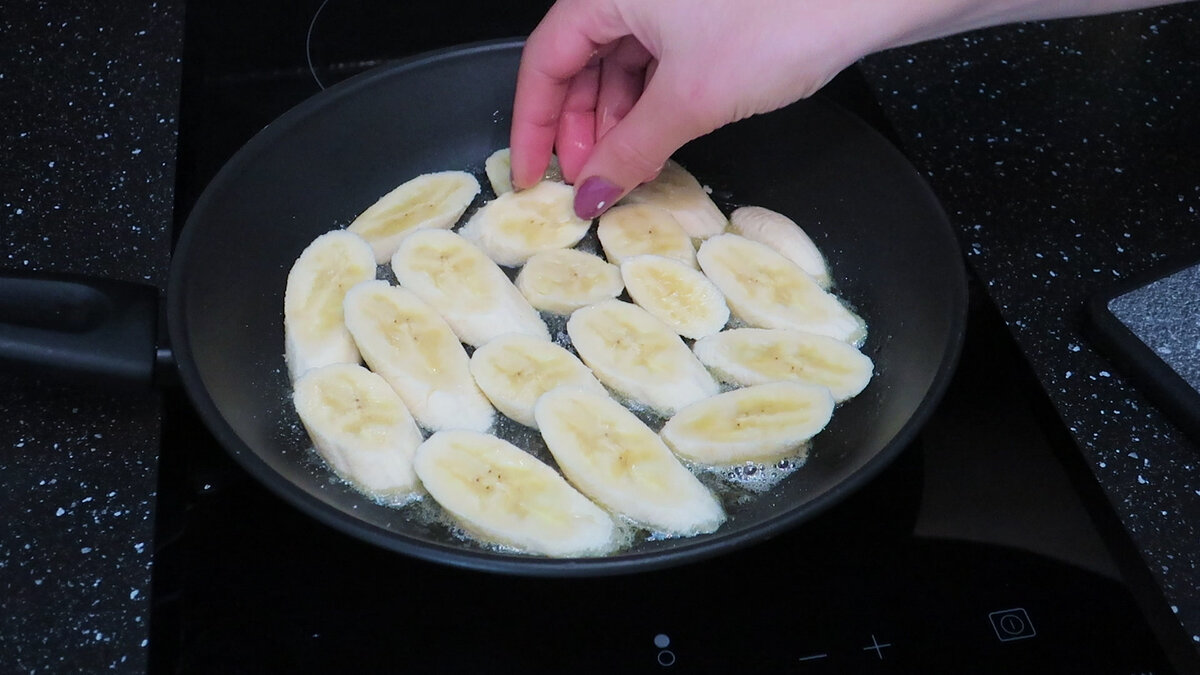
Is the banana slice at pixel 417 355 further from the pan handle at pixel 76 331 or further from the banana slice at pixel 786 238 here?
the banana slice at pixel 786 238

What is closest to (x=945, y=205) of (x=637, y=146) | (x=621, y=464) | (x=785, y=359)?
(x=785, y=359)

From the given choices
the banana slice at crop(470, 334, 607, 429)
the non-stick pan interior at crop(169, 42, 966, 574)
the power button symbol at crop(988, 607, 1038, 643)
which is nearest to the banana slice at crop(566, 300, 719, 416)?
the banana slice at crop(470, 334, 607, 429)

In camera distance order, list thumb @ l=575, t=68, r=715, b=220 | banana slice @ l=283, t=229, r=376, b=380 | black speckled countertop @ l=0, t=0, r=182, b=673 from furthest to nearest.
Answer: banana slice @ l=283, t=229, r=376, b=380, thumb @ l=575, t=68, r=715, b=220, black speckled countertop @ l=0, t=0, r=182, b=673

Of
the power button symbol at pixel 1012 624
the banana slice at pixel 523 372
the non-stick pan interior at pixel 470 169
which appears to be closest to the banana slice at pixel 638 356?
the banana slice at pixel 523 372

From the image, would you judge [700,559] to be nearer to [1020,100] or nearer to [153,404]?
[153,404]

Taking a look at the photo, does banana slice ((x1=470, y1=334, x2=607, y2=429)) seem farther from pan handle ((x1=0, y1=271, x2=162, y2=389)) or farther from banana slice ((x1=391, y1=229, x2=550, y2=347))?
pan handle ((x1=0, y1=271, x2=162, y2=389))

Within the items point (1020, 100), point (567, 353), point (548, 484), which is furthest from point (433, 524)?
point (1020, 100)

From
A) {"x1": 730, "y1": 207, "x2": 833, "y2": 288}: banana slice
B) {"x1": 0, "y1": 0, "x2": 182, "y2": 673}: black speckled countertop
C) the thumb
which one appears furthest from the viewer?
{"x1": 730, "y1": 207, "x2": 833, "y2": 288}: banana slice
